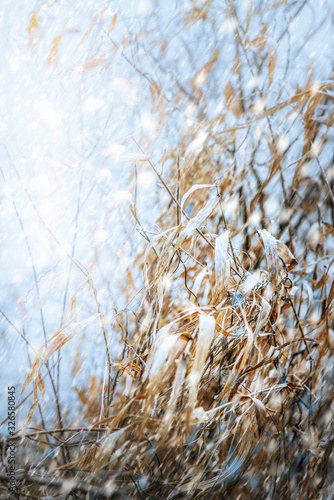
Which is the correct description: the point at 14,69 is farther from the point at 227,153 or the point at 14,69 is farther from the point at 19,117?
the point at 227,153

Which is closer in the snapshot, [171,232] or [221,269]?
[221,269]

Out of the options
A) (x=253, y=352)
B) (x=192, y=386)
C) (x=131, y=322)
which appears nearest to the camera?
(x=192, y=386)

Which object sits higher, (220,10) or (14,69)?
(220,10)

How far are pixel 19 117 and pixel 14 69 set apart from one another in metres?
0.07

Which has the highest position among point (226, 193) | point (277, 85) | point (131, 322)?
point (277, 85)

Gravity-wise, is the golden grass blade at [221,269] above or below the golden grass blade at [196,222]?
below

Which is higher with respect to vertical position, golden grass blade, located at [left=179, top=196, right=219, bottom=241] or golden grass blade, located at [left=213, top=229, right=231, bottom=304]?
golden grass blade, located at [left=179, top=196, right=219, bottom=241]

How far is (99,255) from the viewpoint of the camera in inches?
25.9

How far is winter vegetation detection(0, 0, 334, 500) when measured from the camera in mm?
398

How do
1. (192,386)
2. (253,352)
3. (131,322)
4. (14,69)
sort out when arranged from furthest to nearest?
1. (14,69)
2. (131,322)
3. (253,352)
4. (192,386)

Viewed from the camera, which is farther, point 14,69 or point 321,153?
point 14,69

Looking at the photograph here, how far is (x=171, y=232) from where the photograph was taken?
47 centimetres

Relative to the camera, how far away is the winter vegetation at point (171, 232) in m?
0.40

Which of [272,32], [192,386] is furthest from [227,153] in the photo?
[192,386]
